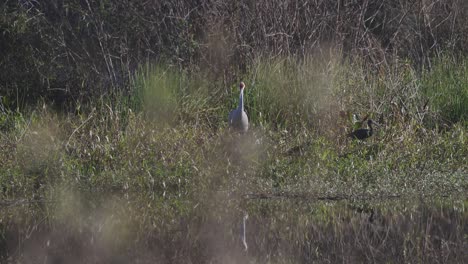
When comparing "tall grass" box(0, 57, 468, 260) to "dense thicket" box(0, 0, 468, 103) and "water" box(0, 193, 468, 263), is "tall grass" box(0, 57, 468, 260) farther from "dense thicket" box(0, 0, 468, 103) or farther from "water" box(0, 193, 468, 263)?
"dense thicket" box(0, 0, 468, 103)

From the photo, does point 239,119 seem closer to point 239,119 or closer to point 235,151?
point 239,119

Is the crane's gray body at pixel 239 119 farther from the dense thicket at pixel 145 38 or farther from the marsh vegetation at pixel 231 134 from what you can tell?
the dense thicket at pixel 145 38

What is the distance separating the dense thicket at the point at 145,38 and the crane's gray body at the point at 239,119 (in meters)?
1.52

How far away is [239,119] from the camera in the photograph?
11.2 m

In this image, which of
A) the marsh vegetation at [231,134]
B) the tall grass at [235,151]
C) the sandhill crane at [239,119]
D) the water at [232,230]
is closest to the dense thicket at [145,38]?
the marsh vegetation at [231,134]

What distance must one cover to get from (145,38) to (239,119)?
222 centimetres

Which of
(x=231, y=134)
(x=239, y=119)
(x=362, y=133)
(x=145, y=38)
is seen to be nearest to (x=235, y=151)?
(x=231, y=134)

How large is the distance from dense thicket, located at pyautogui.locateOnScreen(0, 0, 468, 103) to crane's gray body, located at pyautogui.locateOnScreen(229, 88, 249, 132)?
1.52 meters

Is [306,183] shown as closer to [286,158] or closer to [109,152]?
[286,158]

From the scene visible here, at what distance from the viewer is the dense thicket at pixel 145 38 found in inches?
495

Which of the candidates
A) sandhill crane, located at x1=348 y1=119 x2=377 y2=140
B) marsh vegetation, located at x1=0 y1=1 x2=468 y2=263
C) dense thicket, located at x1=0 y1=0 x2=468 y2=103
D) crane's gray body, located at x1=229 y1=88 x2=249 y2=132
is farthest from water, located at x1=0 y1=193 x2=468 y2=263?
dense thicket, located at x1=0 y1=0 x2=468 y2=103

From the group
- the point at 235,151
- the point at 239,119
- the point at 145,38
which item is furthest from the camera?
the point at 145,38

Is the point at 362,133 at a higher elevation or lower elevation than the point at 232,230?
lower

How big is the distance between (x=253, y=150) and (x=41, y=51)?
3.57 metres
